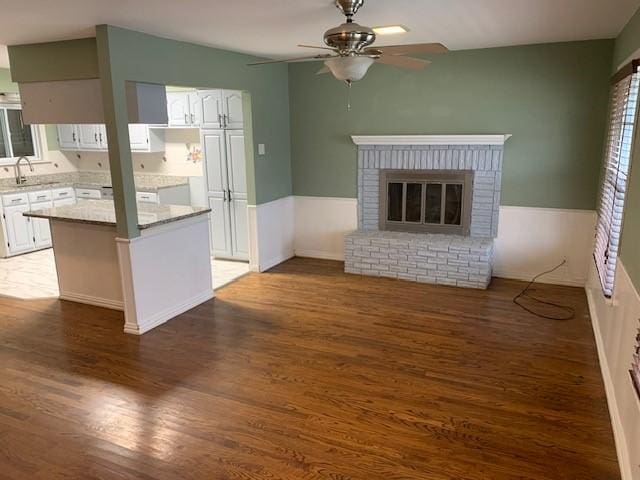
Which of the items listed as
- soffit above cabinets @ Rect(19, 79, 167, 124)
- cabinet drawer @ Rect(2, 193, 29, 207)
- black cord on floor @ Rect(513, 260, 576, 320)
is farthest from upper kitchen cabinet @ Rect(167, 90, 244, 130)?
black cord on floor @ Rect(513, 260, 576, 320)

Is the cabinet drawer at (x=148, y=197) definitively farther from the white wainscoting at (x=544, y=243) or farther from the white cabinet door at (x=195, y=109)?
the white wainscoting at (x=544, y=243)

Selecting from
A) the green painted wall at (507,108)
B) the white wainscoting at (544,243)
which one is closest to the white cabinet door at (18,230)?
the green painted wall at (507,108)

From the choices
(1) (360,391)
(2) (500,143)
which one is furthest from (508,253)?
(1) (360,391)

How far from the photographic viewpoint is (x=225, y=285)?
17.1 ft

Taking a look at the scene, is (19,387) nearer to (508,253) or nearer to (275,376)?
(275,376)

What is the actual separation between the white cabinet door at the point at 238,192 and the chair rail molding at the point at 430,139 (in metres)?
1.32

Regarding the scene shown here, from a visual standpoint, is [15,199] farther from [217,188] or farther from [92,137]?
[217,188]

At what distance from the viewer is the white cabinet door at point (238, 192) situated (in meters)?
5.59

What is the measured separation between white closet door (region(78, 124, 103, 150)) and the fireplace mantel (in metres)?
3.65

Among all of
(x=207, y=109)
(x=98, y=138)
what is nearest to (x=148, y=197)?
(x=207, y=109)

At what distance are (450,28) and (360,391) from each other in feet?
9.35

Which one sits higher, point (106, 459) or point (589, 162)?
point (589, 162)

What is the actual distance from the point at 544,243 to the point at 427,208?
127 centimetres

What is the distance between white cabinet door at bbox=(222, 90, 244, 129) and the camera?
17.9 feet
